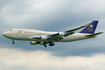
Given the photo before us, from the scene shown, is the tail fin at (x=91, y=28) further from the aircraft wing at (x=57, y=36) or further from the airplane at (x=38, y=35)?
the aircraft wing at (x=57, y=36)

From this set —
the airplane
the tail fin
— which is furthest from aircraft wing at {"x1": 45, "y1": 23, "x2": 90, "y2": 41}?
the tail fin

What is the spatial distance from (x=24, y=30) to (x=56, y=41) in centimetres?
1422

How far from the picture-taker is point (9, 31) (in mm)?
77062

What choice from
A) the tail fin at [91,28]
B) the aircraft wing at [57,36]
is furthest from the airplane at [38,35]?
the tail fin at [91,28]

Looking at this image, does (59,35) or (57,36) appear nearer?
(59,35)

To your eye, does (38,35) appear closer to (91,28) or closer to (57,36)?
(57,36)

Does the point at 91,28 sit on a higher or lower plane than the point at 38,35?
higher

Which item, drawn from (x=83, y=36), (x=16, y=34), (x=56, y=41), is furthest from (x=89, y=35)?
(x=16, y=34)

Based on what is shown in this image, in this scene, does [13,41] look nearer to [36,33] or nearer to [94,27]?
[36,33]

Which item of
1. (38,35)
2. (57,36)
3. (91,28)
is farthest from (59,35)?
(91,28)

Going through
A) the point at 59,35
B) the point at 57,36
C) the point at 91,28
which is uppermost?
the point at 91,28

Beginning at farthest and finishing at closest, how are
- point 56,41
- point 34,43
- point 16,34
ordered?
point 34,43
point 56,41
point 16,34

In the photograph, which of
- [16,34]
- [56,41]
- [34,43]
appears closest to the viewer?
[16,34]

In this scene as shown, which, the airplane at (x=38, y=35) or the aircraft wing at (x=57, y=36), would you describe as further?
the airplane at (x=38, y=35)
